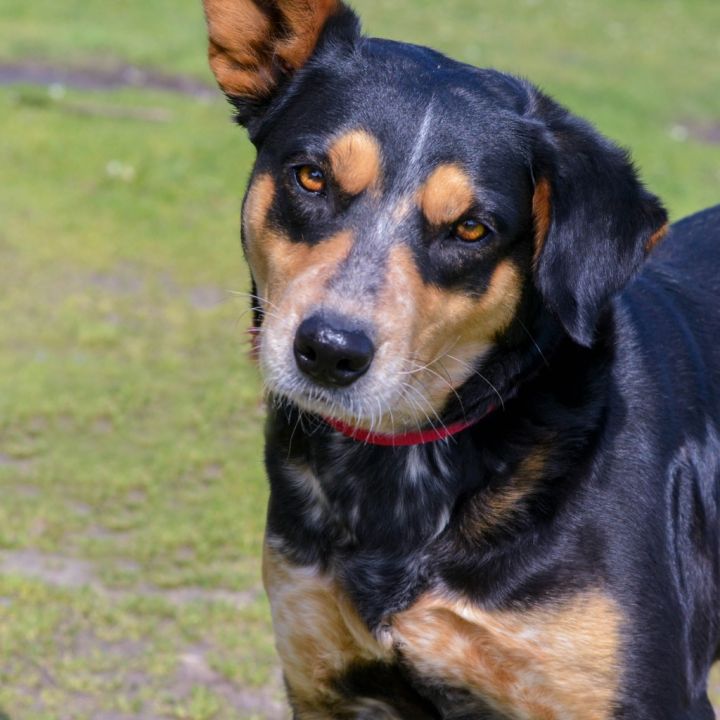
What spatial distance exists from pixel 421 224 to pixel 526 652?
1.18 m

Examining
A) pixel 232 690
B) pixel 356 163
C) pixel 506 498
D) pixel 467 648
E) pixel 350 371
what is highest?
pixel 356 163

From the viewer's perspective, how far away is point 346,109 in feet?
12.4

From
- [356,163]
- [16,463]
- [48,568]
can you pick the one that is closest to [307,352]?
[356,163]

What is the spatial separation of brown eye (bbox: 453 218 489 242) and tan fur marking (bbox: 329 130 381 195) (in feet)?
0.83

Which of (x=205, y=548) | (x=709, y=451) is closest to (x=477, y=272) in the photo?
(x=709, y=451)

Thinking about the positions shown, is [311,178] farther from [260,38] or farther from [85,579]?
[85,579]

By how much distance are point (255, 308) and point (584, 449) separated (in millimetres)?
1011

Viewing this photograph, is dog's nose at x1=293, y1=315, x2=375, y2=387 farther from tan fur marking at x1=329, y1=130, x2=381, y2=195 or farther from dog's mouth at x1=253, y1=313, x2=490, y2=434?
tan fur marking at x1=329, y1=130, x2=381, y2=195

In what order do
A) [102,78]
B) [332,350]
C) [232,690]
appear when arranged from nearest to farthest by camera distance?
1. [332,350]
2. [232,690]
3. [102,78]

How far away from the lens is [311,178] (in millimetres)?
3729

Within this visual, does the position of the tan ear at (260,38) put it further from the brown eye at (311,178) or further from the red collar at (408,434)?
the red collar at (408,434)

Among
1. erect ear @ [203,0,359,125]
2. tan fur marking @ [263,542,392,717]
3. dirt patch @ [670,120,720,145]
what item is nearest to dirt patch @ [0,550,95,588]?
tan fur marking @ [263,542,392,717]

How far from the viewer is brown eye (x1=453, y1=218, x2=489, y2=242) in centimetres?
366

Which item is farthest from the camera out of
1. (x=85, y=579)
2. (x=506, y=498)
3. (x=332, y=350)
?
(x=85, y=579)
